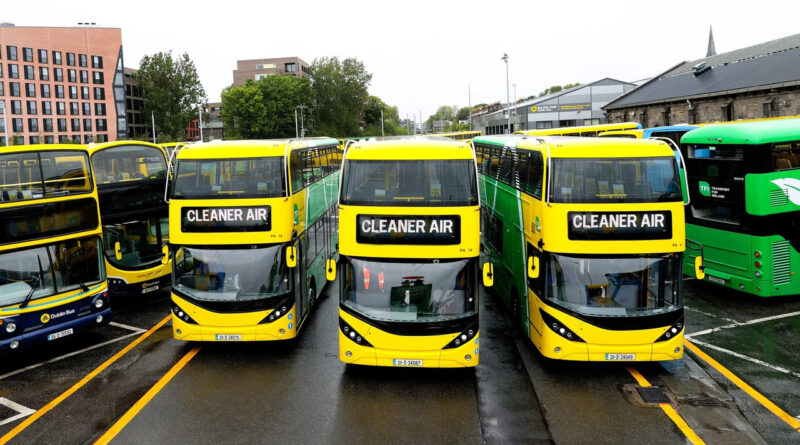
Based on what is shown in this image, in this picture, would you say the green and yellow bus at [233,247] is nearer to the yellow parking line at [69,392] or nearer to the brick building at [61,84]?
the yellow parking line at [69,392]

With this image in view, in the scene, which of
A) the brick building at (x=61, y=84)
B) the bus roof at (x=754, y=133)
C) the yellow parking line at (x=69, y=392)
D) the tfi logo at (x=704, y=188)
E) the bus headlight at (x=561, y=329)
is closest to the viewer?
the yellow parking line at (x=69, y=392)

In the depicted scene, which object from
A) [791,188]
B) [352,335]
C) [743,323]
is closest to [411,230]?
[352,335]

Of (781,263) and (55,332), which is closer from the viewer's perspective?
(55,332)

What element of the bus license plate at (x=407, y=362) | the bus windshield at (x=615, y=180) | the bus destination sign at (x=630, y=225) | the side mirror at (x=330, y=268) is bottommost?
the bus license plate at (x=407, y=362)

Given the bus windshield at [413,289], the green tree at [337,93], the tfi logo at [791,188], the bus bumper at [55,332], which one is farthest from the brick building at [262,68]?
the bus windshield at [413,289]

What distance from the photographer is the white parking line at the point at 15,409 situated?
9179 millimetres

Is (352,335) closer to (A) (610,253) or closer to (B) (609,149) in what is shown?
(A) (610,253)

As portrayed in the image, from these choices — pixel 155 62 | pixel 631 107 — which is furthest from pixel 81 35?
pixel 631 107

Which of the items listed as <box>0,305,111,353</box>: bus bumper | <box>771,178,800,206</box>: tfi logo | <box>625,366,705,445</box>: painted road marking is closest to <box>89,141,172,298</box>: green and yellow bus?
<box>0,305,111,353</box>: bus bumper

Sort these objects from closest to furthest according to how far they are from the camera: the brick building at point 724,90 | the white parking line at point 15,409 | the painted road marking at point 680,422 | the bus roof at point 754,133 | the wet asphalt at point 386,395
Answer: the painted road marking at point 680,422 → the wet asphalt at point 386,395 → the white parking line at point 15,409 → the bus roof at point 754,133 → the brick building at point 724,90

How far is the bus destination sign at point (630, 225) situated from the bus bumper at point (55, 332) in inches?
396

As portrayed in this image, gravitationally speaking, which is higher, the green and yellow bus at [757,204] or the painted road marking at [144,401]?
the green and yellow bus at [757,204]

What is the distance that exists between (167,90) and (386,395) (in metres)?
91.1

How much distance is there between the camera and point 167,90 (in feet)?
296
